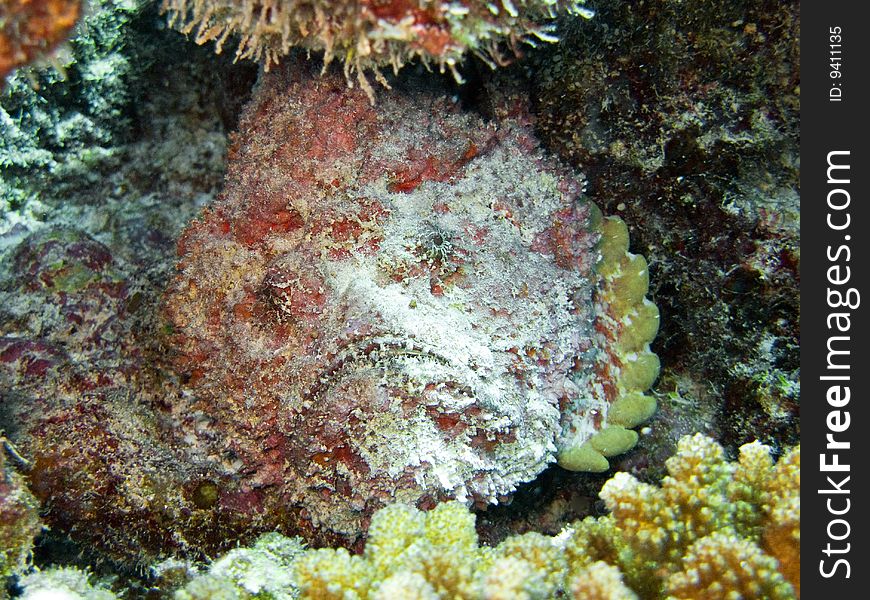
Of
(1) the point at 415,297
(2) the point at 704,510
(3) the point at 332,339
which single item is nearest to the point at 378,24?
(1) the point at 415,297

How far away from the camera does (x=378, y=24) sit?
1967mm

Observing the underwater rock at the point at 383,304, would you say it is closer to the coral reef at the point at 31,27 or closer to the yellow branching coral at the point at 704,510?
the yellow branching coral at the point at 704,510

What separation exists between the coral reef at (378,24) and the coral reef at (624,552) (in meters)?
1.76

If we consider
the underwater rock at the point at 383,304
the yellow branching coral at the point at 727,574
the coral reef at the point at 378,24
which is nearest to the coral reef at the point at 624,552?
the yellow branching coral at the point at 727,574

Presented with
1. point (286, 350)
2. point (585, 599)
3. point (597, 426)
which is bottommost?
point (585, 599)

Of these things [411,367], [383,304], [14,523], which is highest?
[383,304]

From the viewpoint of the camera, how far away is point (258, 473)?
3164mm

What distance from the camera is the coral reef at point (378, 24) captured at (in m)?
1.94

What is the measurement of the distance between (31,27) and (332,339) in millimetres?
1604

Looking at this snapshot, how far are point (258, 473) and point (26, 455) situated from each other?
1.14 m

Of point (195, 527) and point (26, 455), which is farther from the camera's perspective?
point (195, 527)

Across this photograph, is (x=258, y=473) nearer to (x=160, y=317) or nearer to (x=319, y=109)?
(x=160, y=317)

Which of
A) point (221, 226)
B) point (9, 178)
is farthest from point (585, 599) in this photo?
point (9, 178)

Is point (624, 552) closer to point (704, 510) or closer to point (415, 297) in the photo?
point (704, 510)
